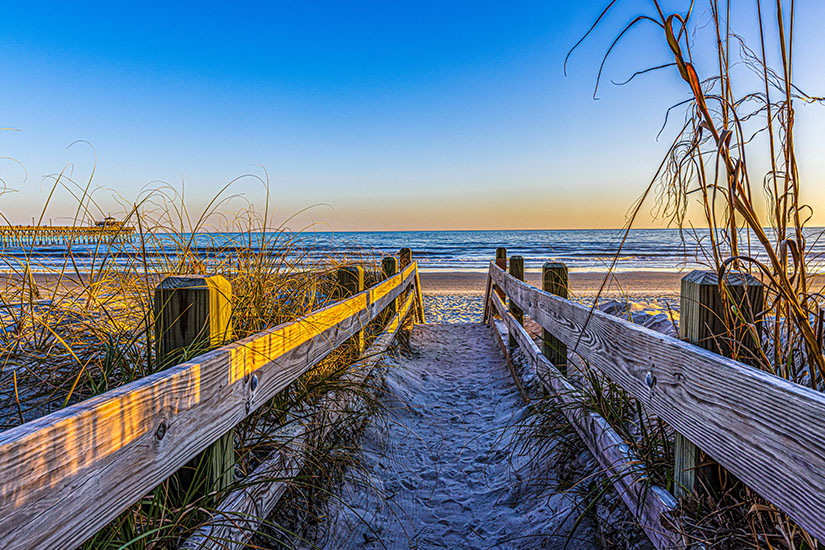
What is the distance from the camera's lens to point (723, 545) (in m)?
1.39

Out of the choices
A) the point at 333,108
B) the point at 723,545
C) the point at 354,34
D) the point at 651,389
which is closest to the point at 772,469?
the point at 723,545

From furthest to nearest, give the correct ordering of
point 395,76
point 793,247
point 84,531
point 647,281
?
point 395,76 < point 647,281 < point 793,247 < point 84,531

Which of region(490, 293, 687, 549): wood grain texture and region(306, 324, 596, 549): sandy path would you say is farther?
region(306, 324, 596, 549): sandy path

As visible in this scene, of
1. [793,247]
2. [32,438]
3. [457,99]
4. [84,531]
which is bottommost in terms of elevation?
[84,531]

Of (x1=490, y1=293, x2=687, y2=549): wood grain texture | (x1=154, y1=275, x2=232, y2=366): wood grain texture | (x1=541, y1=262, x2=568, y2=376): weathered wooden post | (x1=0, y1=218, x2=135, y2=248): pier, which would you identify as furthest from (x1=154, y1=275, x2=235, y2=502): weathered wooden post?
(x1=541, y1=262, x2=568, y2=376): weathered wooden post

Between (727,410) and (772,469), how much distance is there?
0.63 feet

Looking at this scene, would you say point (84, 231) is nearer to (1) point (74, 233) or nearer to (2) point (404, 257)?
(1) point (74, 233)

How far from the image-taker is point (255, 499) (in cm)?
183

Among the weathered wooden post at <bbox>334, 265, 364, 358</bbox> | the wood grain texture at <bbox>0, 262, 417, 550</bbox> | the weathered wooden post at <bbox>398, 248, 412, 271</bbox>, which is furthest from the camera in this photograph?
the weathered wooden post at <bbox>398, 248, 412, 271</bbox>

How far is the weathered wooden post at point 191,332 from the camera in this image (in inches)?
65.8

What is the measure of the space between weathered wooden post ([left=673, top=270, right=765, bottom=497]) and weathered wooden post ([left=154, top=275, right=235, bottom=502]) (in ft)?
5.49

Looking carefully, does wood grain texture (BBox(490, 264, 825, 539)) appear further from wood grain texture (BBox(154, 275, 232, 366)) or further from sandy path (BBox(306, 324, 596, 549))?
wood grain texture (BBox(154, 275, 232, 366))

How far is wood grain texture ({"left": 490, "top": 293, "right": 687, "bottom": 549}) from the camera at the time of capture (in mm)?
1635

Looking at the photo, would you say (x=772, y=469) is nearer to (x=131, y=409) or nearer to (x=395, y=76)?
(x=131, y=409)
